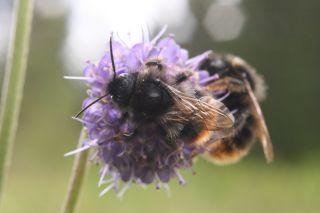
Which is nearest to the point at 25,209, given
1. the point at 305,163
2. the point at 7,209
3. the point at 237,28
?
the point at 7,209

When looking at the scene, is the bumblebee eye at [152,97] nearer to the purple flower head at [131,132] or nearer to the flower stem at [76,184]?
the purple flower head at [131,132]

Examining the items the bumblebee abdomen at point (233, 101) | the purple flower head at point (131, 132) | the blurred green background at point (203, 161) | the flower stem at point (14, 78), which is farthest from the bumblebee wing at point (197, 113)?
the blurred green background at point (203, 161)

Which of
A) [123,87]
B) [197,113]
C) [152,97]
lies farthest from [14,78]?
[197,113]

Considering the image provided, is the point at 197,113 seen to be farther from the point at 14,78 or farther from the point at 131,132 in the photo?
the point at 14,78

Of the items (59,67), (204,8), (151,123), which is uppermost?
(151,123)

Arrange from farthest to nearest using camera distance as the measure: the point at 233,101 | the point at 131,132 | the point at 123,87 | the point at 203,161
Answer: the point at 203,161 → the point at 233,101 → the point at 131,132 → the point at 123,87

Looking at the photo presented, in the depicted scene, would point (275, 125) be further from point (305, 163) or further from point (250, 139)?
point (250, 139)

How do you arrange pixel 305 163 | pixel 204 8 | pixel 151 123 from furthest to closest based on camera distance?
1. pixel 204 8
2. pixel 305 163
3. pixel 151 123

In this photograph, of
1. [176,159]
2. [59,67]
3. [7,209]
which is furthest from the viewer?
[59,67]
